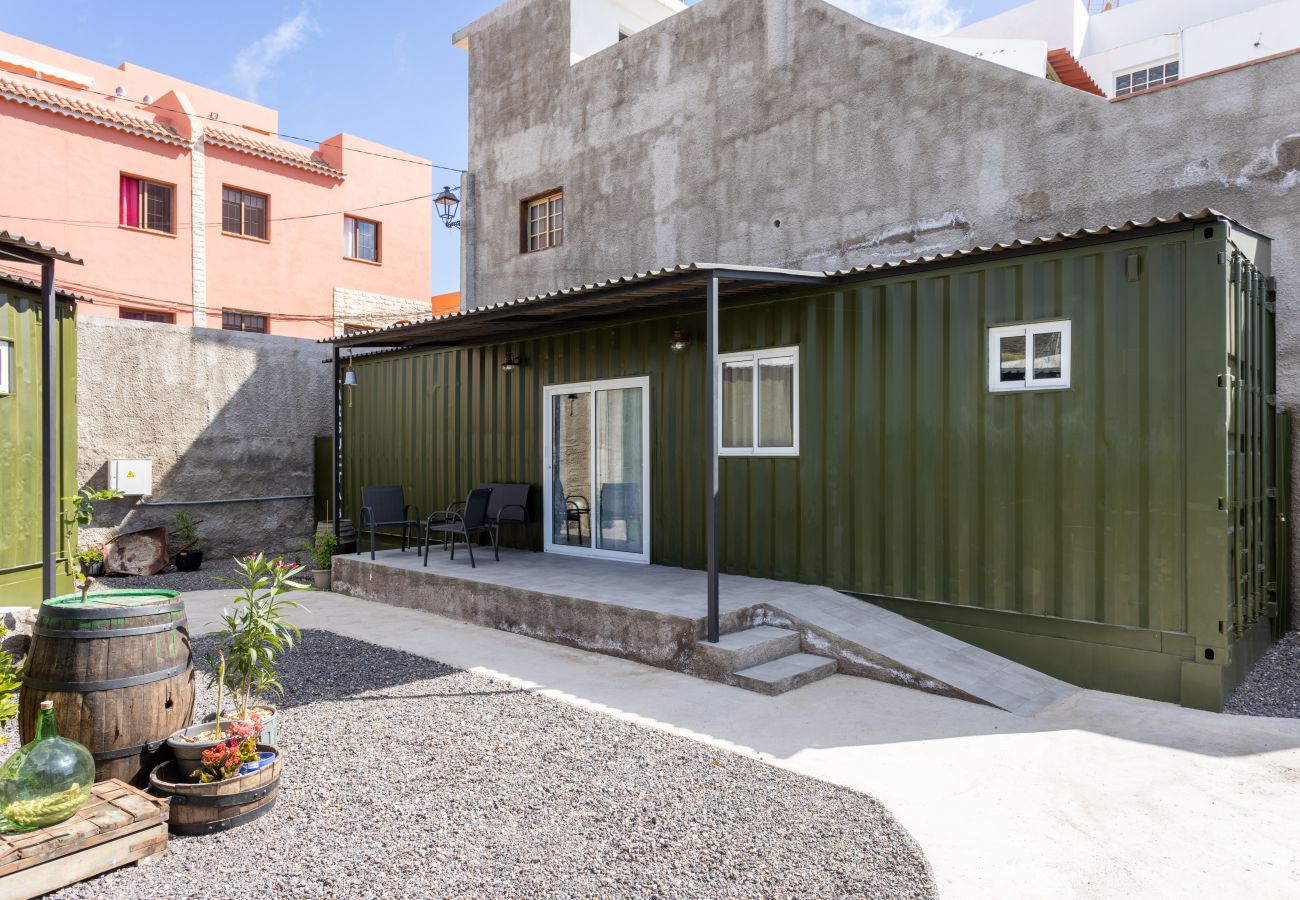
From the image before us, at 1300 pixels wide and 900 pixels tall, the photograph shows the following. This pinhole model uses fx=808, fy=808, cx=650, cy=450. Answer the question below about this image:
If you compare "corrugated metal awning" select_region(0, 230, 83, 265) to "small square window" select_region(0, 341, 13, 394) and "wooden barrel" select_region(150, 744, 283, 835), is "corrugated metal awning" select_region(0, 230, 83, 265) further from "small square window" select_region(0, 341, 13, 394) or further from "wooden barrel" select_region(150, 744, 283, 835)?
"wooden barrel" select_region(150, 744, 283, 835)

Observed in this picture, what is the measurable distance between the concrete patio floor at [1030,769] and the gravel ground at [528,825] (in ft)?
0.85

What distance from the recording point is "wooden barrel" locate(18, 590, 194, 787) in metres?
3.07

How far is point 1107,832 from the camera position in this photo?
312 cm

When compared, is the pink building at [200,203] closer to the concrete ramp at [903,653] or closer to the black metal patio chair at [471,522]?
the black metal patio chair at [471,522]

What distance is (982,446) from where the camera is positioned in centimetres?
542

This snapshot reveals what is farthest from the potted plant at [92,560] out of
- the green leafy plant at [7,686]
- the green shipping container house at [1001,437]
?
the green leafy plant at [7,686]

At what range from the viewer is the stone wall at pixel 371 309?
57.4 feet

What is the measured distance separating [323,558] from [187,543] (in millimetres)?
2450

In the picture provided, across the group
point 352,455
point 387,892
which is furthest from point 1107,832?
point 352,455

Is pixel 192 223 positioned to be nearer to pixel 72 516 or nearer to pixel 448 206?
pixel 448 206

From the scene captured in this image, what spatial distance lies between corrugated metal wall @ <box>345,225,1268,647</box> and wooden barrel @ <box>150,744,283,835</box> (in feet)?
14.1

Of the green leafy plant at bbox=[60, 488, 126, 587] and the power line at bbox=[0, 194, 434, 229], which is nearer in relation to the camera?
the green leafy plant at bbox=[60, 488, 126, 587]

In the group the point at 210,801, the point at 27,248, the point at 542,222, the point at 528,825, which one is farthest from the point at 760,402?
the point at 542,222

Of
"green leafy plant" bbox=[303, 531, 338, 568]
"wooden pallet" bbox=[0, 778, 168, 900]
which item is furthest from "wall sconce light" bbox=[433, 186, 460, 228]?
"wooden pallet" bbox=[0, 778, 168, 900]
